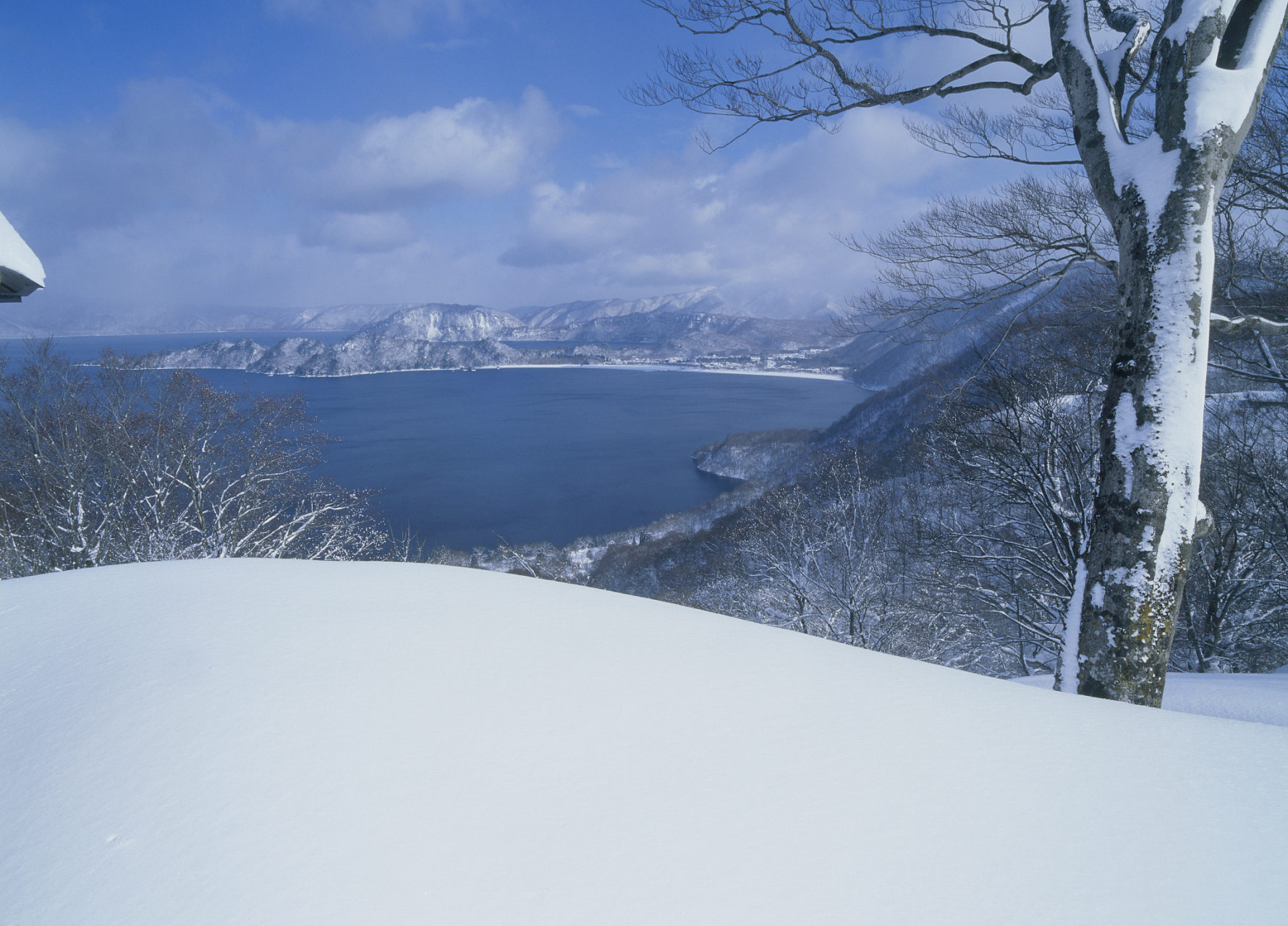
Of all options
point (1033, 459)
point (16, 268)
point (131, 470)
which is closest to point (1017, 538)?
point (1033, 459)

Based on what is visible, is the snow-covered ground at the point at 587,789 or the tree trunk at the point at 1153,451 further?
the tree trunk at the point at 1153,451

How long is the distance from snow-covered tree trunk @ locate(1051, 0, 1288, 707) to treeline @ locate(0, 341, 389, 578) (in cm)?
1013

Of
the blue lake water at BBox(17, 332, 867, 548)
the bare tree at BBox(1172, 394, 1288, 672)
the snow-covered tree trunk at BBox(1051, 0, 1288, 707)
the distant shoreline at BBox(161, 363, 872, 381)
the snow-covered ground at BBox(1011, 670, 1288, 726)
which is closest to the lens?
the snow-covered tree trunk at BBox(1051, 0, 1288, 707)

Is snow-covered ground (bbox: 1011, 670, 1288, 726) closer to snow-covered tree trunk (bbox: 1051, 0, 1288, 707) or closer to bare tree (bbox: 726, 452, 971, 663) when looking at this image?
snow-covered tree trunk (bbox: 1051, 0, 1288, 707)

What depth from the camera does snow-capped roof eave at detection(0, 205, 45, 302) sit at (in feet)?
12.6

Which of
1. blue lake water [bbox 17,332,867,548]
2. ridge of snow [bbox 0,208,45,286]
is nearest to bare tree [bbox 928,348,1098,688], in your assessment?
ridge of snow [bbox 0,208,45,286]

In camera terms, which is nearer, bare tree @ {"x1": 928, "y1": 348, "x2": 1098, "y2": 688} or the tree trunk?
the tree trunk

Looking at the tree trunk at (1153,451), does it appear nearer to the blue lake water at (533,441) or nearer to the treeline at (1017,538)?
the treeline at (1017,538)

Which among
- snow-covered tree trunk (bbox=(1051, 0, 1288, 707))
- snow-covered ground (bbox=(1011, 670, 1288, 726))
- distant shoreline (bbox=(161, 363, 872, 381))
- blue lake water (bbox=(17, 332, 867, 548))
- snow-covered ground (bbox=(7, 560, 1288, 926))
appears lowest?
blue lake water (bbox=(17, 332, 867, 548))

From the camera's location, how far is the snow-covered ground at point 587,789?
43.1 inches

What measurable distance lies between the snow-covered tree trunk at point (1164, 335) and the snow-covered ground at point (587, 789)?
121 centimetres

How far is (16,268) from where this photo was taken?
3816mm

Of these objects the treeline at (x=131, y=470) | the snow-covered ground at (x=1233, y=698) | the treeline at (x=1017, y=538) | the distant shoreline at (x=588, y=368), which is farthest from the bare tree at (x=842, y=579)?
the distant shoreline at (x=588, y=368)

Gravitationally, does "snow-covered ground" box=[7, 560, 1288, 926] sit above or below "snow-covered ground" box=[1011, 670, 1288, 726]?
above
